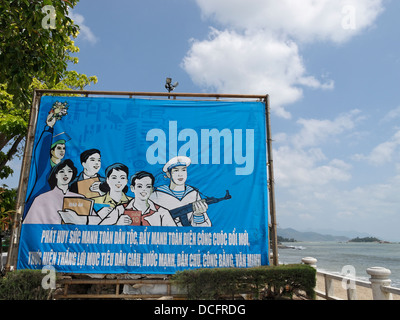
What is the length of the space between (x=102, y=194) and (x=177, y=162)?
6.53 ft

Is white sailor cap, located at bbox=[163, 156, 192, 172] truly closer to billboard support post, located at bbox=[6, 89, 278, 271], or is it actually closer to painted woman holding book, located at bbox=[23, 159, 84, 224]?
billboard support post, located at bbox=[6, 89, 278, 271]

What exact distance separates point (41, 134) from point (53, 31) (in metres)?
2.55

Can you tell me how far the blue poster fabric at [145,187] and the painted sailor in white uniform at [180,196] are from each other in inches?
1.0

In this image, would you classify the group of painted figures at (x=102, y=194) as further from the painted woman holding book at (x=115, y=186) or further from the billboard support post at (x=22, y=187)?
the billboard support post at (x=22, y=187)

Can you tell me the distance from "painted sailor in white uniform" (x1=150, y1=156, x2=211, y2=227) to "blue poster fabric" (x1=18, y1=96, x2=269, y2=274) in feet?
0.08

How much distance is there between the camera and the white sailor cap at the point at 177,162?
741 cm

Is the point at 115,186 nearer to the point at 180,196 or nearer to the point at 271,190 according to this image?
the point at 180,196

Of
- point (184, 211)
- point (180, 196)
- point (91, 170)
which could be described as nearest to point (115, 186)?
point (91, 170)

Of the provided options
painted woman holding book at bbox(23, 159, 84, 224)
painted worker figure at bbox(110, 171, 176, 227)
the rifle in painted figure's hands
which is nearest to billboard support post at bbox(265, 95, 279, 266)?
the rifle in painted figure's hands

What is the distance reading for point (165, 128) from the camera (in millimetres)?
7598

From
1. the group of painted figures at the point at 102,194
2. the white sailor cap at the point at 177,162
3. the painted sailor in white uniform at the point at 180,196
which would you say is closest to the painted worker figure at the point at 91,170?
the group of painted figures at the point at 102,194

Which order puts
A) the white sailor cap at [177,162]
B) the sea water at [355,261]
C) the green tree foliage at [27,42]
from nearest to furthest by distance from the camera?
the green tree foliage at [27,42]
the white sailor cap at [177,162]
the sea water at [355,261]
